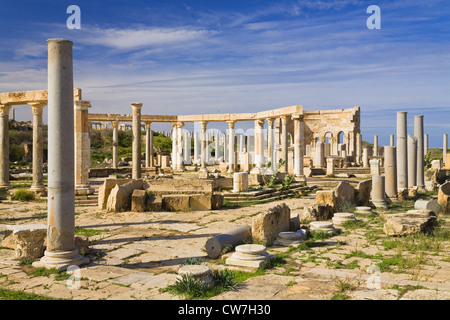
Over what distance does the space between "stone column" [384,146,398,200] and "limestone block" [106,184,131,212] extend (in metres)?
10.5

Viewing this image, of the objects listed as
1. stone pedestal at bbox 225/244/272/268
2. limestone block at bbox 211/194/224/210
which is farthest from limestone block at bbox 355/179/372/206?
stone pedestal at bbox 225/244/272/268

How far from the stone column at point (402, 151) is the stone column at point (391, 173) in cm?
134

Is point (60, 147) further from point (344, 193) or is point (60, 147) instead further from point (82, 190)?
point (344, 193)

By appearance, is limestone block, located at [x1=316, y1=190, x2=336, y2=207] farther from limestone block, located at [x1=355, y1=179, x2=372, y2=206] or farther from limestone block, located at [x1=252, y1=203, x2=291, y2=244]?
limestone block, located at [x1=252, y1=203, x2=291, y2=244]

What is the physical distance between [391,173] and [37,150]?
15201 mm

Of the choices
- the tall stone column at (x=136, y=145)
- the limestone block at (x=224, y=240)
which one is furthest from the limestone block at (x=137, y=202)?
the tall stone column at (x=136, y=145)

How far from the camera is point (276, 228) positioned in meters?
9.93

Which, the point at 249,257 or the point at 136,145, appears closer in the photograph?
the point at 249,257

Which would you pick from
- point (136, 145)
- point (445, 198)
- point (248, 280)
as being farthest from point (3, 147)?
point (445, 198)

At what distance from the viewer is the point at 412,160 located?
2003cm

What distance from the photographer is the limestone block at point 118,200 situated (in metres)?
14.4

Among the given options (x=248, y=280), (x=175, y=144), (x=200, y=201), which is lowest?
(x=248, y=280)

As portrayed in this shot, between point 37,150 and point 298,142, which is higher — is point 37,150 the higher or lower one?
the lower one
